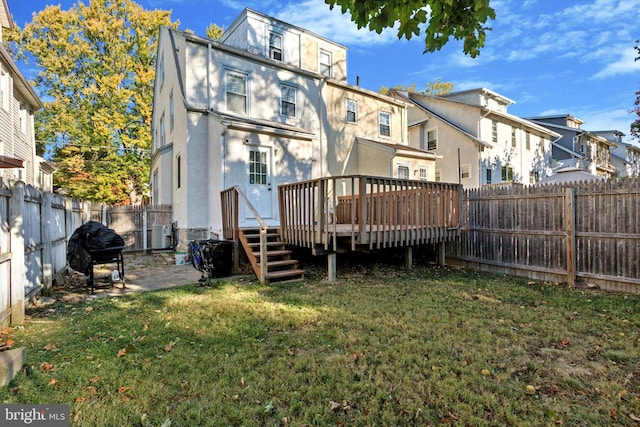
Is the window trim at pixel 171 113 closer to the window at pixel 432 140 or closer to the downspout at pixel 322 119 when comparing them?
the downspout at pixel 322 119

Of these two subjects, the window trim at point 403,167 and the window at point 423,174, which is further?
the window at point 423,174

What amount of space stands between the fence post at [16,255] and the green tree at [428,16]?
458cm

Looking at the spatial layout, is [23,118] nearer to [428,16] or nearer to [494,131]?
[428,16]

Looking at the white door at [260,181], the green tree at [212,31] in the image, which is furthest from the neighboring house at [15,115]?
the green tree at [212,31]

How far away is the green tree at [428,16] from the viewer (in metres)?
2.86

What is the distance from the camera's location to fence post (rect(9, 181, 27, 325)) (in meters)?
4.05

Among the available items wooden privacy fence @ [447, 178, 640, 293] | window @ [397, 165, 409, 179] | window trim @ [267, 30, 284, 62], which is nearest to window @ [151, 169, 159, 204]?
window trim @ [267, 30, 284, 62]

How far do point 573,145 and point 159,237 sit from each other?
96.8 feet

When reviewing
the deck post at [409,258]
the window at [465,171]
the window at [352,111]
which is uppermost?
the window at [352,111]

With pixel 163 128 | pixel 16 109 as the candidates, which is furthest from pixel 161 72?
pixel 16 109

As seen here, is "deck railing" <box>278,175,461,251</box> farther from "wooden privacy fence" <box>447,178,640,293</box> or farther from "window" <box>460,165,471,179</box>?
"window" <box>460,165,471,179</box>

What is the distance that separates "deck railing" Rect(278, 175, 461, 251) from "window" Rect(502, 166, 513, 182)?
14607 mm

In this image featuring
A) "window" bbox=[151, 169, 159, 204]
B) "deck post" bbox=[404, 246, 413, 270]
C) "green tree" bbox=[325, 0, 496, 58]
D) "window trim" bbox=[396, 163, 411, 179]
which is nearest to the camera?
"green tree" bbox=[325, 0, 496, 58]

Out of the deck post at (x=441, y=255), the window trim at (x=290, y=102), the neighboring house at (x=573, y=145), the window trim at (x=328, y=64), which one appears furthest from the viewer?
the neighboring house at (x=573, y=145)
